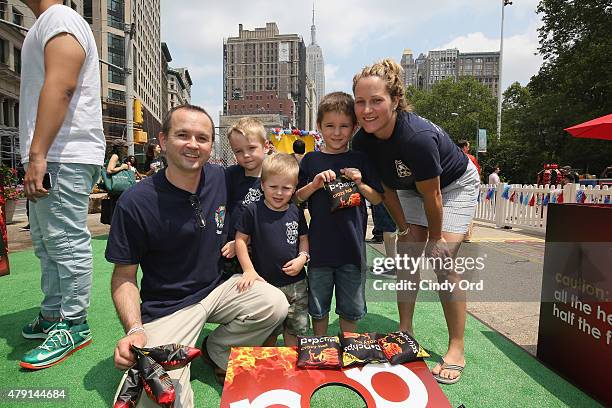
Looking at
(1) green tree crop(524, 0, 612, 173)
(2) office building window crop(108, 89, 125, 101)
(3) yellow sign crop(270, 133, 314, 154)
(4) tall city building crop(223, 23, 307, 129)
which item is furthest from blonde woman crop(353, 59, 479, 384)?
(4) tall city building crop(223, 23, 307, 129)

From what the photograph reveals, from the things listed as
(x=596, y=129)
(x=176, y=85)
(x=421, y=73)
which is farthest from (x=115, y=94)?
(x=421, y=73)

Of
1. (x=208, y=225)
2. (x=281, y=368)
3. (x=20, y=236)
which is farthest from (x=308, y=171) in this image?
(x=20, y=236)

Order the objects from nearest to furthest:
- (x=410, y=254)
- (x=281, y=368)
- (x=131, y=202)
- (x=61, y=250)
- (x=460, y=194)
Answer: (x=281, y=368), (x=131, y=202), (x=61, y=250), (x=460, y=194), (x=410, y=254)

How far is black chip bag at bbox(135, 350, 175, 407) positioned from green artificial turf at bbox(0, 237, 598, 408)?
0.58m

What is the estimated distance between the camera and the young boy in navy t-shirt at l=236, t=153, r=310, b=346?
227cm

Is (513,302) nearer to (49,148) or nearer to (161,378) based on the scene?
(161,378)

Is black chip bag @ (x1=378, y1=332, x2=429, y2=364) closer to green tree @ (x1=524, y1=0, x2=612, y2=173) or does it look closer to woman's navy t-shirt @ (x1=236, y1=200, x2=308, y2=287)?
woman's navy t-shirt @ (x1=236, y1=200, x2=308, y2=287)

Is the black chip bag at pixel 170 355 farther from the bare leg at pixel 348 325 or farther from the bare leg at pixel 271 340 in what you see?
the bare leg at pixel 348 325

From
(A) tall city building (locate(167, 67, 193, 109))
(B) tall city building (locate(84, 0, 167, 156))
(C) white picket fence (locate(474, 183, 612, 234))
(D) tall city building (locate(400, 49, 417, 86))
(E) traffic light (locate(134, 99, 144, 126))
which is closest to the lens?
(C) white picket fence (locate(474, 183, 612, 234))

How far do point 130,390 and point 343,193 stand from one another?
4.63 feet

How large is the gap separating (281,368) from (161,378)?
558 mm

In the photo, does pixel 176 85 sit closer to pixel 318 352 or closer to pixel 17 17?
pixel 17 17

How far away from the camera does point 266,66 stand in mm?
132875

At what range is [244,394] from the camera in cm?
165
